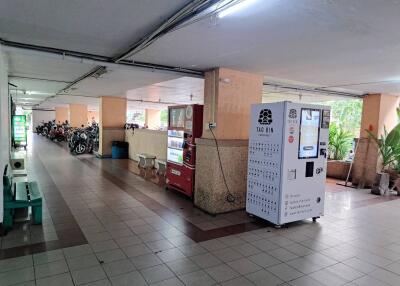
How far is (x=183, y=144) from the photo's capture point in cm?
563

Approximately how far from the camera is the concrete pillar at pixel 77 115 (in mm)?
16750

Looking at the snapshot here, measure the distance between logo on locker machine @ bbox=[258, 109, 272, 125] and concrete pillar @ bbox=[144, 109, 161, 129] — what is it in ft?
65.3

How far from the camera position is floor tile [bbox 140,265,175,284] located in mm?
2750

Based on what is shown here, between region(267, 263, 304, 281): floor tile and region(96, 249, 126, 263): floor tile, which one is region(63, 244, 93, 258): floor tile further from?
region(267, 263, 304, 281): floor tile

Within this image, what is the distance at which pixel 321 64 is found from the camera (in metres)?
4.28

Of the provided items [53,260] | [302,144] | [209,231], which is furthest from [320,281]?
[53,260]

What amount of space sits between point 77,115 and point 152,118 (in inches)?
336

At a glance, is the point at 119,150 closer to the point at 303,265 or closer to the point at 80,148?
the point at 80,148

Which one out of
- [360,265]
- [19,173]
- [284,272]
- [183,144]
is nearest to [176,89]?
[183,144]

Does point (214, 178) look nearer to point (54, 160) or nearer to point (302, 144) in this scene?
point (302, 144)

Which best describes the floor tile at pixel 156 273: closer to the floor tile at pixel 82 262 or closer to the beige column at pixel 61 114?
the floor tile at pixel 82 262

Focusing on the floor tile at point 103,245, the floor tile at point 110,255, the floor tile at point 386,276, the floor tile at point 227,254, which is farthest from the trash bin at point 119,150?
the floor tile at point 386,276

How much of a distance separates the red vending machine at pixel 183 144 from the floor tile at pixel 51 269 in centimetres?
283

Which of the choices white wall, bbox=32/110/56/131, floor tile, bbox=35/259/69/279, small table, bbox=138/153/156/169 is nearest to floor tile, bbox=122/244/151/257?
floor tile, bbox=35/259/69/279
